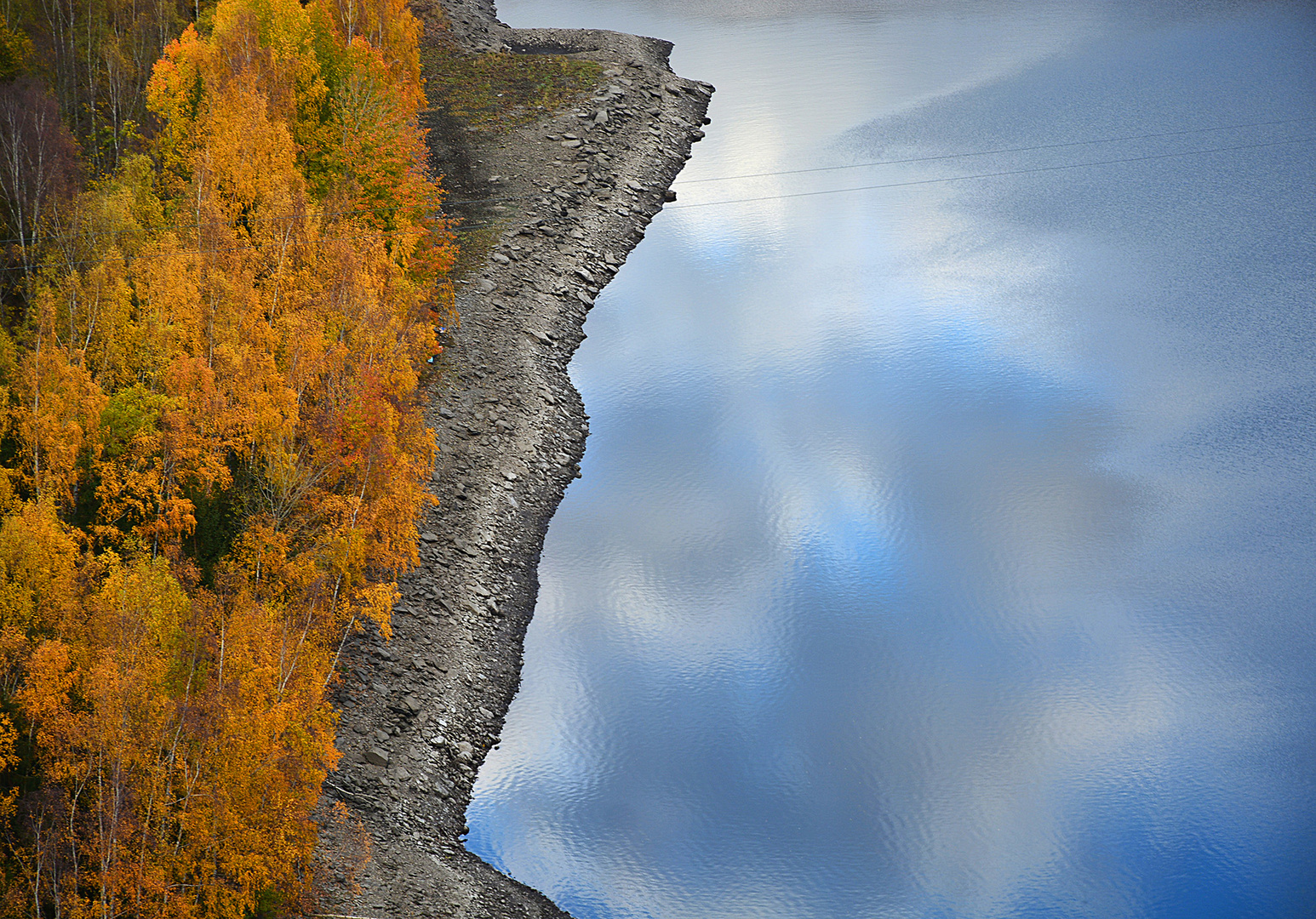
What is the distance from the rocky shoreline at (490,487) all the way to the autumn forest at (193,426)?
3.79ft

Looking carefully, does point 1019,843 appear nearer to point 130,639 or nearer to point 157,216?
point 130,639

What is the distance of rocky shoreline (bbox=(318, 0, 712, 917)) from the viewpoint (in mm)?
22619

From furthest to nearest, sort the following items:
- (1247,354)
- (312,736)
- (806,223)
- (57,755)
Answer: (806,223) → (1247,354) → (312,736) → (57,755)

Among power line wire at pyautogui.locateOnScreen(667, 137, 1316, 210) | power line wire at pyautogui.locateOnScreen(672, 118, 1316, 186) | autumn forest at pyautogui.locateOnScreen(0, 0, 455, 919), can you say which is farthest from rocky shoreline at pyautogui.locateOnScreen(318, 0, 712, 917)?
power line wire at pyautogui.locateOnScreen(672, 118, 1316, 186)

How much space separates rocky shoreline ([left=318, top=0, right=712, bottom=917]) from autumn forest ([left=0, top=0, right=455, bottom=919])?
3.79 feet

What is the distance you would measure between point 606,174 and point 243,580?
1199 inches

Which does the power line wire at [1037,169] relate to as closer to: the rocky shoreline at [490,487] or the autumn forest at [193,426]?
the rocky shoreline at [490,487]

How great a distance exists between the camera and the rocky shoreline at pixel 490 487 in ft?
74.2

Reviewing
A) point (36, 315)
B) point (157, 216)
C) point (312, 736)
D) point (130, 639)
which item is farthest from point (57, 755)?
point (157, 216)

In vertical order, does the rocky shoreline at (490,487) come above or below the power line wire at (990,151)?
below

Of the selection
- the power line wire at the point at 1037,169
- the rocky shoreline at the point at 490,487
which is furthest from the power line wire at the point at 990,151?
the rocky shoreline at the point at 490,487

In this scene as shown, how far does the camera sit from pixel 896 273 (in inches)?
1748

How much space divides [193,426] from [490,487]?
8921mm

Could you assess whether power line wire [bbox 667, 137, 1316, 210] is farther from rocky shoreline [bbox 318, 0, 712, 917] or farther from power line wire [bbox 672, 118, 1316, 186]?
rocky shoreline [bbox 318, 0, 712, 917]
